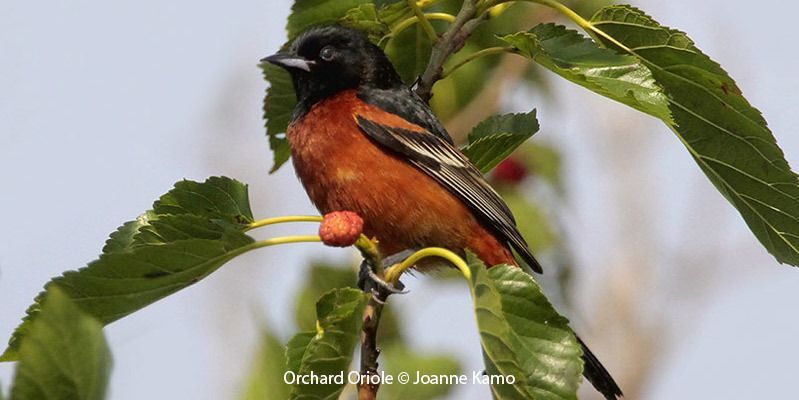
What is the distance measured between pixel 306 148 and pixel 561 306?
1.15m

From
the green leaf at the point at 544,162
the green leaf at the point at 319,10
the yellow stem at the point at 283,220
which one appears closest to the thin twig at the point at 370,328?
the yellow stem at the point at 283,220

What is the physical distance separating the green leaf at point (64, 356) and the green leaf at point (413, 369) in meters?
1.99

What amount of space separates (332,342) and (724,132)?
1.21 m

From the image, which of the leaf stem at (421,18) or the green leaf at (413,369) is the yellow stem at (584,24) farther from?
the green leaf at (413,369)

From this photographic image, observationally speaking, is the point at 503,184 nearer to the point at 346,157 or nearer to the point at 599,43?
the point at 346,157

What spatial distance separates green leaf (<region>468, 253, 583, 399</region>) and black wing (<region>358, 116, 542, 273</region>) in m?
1.39

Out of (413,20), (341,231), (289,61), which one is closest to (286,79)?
(289,61)

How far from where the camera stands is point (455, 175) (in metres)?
4.05

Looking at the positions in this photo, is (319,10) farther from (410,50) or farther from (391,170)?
(391,170)

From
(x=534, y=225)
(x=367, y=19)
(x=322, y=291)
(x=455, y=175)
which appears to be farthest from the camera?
(x=534, y=225)

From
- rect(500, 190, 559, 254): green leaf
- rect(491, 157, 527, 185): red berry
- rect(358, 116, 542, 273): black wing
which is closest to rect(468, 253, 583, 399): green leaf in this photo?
rect(358, 116, 542, 273): black wing

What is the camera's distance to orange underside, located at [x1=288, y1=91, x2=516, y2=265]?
3.92 metres

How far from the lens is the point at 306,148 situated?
159 inches

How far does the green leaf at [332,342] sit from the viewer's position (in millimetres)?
2723
